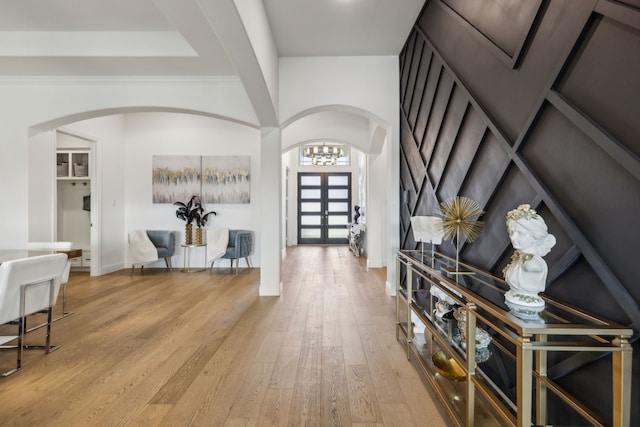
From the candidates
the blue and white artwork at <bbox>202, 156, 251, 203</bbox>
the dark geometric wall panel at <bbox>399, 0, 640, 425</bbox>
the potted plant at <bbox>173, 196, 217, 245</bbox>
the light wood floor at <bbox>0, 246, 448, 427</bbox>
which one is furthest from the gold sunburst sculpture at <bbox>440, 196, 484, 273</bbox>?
the potted plant at <bbox>173, 196, 217, 245</bbox>

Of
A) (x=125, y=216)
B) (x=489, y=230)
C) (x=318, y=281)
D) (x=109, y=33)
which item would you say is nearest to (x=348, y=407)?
(x=489, y=230)

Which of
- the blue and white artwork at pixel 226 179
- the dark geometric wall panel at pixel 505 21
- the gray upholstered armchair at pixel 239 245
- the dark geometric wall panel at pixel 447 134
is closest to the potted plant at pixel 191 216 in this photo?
the blue and white artwork at pixel 226 179

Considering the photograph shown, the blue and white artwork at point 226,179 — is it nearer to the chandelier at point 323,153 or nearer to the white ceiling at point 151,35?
the white ceiling at point 151,35

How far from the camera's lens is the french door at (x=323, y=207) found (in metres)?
10.8

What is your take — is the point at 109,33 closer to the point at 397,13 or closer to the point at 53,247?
the point at 53,247

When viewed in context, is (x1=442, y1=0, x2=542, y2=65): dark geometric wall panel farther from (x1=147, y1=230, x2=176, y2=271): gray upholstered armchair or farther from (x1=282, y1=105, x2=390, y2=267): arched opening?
(x1=147, y1=230, x2=176, y2=271): gray upholstered armchair

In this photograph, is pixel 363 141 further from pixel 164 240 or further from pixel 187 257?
pixel 164 240

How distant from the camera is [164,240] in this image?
5828 mm

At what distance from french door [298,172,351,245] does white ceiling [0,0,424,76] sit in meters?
6.73

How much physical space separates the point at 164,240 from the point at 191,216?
0.68 meters

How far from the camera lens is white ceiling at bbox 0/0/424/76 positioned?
3145 mm

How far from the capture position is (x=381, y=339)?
274 cm

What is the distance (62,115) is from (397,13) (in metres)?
4.37

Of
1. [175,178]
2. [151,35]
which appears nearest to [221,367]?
[151,35]
